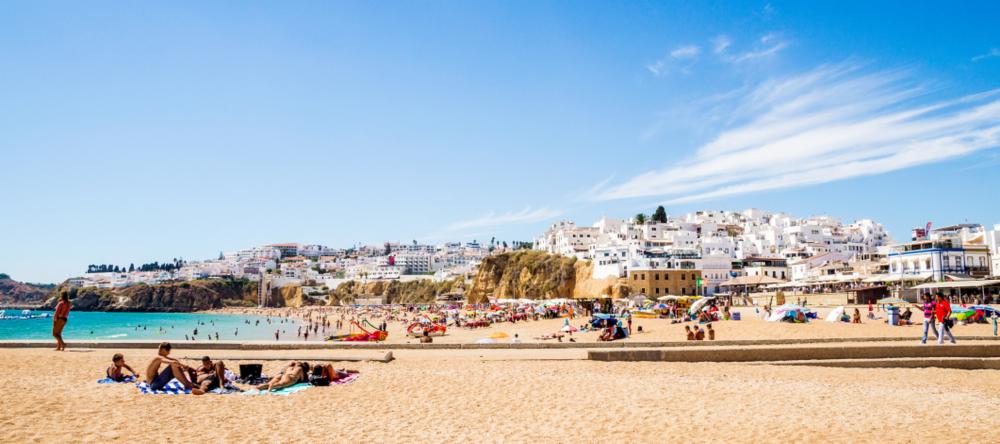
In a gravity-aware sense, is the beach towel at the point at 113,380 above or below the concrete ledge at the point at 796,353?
below

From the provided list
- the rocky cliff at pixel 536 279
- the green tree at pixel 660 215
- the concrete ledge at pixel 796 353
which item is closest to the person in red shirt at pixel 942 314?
the concrete ledge at pixel 796 353

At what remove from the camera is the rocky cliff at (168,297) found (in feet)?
432

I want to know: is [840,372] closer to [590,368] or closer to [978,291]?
[590,368]

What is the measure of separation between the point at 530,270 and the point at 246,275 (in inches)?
4008

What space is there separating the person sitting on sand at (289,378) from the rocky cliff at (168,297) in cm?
13581

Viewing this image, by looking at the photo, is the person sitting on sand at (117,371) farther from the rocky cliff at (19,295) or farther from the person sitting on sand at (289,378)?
the rocky cliff at (19,295)

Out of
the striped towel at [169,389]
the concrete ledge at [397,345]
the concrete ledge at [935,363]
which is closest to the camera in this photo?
the striped towel at [169,389]

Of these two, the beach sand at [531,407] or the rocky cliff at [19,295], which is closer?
the beach sand at [531,407]

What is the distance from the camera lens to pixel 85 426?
21.4 ft

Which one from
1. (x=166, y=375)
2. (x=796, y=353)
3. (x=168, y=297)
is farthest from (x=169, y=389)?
(x=168, y=297)

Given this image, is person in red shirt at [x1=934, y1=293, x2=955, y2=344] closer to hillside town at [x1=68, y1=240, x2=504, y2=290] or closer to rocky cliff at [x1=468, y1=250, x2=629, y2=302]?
rocky cliff at [x1=468, y1=250, x2=629, y2=302]

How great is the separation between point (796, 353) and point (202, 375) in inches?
414

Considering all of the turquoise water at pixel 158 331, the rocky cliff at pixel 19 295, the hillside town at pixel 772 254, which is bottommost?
the turquoise water at pixel 158 331

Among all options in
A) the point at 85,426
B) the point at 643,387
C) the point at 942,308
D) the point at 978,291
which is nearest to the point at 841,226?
the point at 978,291
